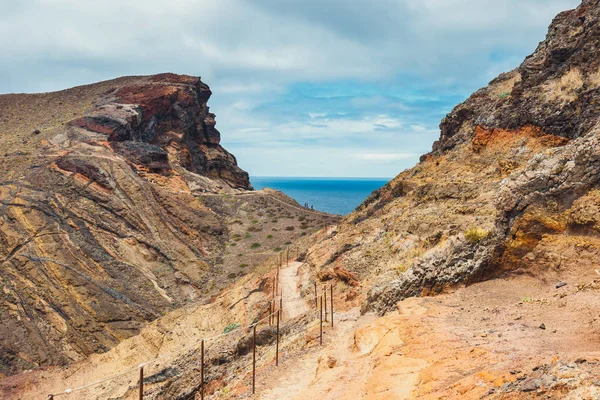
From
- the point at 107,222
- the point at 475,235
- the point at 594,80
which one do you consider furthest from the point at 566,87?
the point at 107,222

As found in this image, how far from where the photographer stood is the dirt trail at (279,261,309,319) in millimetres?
24016

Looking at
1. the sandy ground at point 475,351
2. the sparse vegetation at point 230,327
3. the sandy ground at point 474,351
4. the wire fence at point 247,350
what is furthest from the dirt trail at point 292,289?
the sandy ground at point 475,351

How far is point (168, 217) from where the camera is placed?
47.7m

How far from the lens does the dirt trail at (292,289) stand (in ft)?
78.8

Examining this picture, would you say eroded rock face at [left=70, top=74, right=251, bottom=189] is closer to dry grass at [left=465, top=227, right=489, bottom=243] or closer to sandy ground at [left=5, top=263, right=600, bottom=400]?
dry grass at [left=465, top=227, right=489, bottom=243]

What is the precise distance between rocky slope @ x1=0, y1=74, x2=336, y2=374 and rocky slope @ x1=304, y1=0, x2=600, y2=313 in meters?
16.0

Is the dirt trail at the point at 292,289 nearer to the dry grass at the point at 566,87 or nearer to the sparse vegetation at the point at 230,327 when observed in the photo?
the sparse vegetation at the point at 230,327

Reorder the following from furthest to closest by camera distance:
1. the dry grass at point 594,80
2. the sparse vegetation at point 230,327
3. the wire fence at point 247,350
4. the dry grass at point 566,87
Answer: the sparse vegetation at point 230,327, the dry grass at point 566,87, the dry grass at point 594,80, the wire fence at point 247,350

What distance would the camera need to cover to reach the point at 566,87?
23.1 meters

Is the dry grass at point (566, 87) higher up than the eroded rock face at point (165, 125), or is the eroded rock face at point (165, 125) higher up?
the eroded rock face at point (165, 125)

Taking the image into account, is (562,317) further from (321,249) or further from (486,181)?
(321,249)

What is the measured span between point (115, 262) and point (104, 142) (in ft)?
79.2

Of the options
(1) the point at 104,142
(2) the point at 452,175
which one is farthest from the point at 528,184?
(1) the point at 104,142

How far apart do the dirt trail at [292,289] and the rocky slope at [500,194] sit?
201cm
